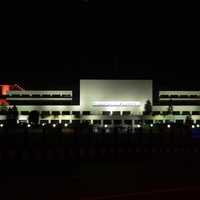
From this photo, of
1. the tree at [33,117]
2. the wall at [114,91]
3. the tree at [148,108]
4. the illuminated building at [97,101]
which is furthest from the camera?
the wall at [114,91]

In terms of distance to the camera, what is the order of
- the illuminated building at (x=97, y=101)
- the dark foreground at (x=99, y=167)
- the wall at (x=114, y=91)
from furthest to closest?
the wall at (x=114, y=91) → the illuminated building at (x=97, y=101) → the dark foreground at (x=99, y=167)

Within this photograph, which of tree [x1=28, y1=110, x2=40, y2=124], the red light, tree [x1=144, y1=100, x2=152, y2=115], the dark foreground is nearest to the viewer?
the dark foreground

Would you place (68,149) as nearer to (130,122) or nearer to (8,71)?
(130,122)

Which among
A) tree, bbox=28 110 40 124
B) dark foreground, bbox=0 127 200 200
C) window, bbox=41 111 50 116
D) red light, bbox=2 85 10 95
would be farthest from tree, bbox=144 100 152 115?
dark foreground, bbox=0 127 200 200

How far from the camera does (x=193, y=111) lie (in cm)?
4978

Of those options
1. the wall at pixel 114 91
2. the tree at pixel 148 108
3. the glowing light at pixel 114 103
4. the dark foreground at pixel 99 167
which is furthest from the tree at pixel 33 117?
the dark foreground at pixel 99 167

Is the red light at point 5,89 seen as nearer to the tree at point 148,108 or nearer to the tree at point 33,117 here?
the tree at point 33,117

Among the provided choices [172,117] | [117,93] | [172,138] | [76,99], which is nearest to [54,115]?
[76,99]

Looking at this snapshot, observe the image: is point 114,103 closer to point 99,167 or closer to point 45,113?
point 45,113

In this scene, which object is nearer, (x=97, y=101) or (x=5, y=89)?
(x=97, y=101)

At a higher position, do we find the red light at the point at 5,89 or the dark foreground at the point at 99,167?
the red light at the point at 5,89

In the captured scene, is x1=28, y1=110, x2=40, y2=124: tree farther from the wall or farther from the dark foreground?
the dark foreground

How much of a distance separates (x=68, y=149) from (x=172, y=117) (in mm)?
35023

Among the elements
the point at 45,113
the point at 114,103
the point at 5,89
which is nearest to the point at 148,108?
the point at 114,103
